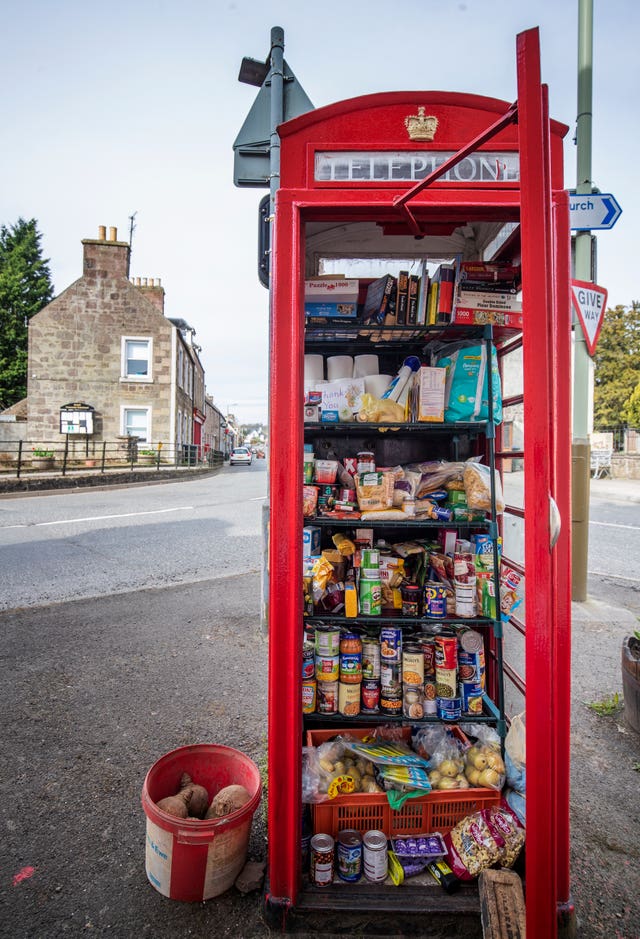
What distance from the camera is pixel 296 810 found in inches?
81.3

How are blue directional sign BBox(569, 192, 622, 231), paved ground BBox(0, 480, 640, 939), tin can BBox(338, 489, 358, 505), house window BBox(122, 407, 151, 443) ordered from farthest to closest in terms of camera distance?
house window BBox(122, 407, 151, 443) < blue directional sign BBox(569, 192, 622, 231) < tin can BBox(338, 489, 358, 505) < paved ground BBox(0, 480, 640, 939)

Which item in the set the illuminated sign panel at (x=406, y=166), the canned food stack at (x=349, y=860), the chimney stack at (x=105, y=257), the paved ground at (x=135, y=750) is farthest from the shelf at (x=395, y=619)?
the chimney stack at (x=105, y=257)

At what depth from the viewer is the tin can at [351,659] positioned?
97.9 inches

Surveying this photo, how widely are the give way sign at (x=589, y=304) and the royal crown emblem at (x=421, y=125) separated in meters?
2.66

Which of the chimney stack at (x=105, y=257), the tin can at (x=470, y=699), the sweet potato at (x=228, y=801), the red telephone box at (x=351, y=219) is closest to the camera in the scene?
the red telephone box at (x=351, y=219)

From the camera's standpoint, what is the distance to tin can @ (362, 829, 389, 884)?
214cm

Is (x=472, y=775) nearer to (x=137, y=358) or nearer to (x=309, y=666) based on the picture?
(x=309, y=666)

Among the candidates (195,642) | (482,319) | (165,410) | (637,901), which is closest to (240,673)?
(195,642)

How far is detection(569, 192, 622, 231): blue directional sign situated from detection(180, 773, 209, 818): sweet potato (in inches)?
160

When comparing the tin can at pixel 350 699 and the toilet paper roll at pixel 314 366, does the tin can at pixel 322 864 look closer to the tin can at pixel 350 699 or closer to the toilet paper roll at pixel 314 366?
the tin can at pixel 350 699

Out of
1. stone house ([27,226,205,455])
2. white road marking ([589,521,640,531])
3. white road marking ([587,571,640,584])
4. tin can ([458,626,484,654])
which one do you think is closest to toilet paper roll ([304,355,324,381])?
tin can ([458,626,484,654])

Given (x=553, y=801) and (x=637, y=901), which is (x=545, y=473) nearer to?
(x=553, y=801)

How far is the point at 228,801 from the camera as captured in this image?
2275mm

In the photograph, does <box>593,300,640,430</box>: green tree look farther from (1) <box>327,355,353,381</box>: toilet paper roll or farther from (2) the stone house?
(1) <box>327,355,353,381</box>: toilet paper roll
